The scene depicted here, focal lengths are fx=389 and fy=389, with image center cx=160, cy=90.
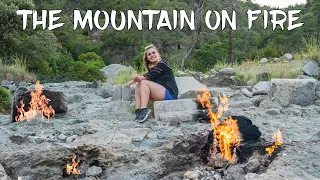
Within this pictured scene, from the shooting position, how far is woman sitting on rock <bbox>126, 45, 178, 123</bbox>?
499 cm

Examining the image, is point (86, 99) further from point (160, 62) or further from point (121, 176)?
point (121, 176)

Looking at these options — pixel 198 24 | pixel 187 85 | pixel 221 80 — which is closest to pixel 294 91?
pixel 187 85

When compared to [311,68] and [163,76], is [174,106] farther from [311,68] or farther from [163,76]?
[311,68]

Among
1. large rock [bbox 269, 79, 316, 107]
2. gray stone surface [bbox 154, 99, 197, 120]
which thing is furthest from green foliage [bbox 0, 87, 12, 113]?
large rock [bbox 269, 79, 316, 107]

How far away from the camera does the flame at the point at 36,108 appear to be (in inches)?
197

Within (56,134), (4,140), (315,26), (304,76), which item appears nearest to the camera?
(4,140)

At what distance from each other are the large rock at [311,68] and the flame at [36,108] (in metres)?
4.81

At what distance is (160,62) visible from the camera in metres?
5.23

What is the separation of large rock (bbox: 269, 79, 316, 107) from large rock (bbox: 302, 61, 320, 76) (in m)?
1.89

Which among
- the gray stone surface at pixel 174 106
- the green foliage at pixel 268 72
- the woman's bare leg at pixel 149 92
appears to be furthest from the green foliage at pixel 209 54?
the gray stone surface at pixel 174 106

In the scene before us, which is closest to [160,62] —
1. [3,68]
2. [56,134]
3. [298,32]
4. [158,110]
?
[158,110]

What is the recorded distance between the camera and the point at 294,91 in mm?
5594

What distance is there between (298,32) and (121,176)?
76.2 feet

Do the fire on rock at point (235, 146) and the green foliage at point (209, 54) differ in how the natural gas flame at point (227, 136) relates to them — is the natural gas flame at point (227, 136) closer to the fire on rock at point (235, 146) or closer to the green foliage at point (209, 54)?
Answer: the fire on rock at point (235, 146)
